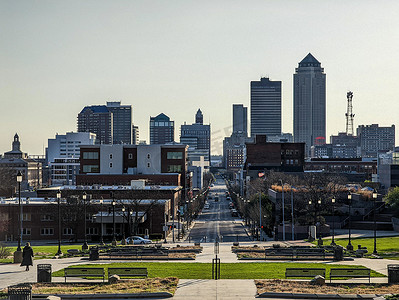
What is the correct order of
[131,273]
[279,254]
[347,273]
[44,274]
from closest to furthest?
[44,274]
[347,273]
[131,273]
[279,254]

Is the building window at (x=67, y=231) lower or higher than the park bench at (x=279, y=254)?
lower

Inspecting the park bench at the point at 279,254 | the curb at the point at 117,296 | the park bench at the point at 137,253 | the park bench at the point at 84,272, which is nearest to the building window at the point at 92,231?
the park bench at the point at 137,253

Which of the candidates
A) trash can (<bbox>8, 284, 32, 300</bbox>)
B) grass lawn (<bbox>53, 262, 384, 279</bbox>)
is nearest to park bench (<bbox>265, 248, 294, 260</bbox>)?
grass lawn (<bbox>53, 262, 384, 279</bbox>)

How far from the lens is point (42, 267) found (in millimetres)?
35094

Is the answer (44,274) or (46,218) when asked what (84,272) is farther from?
(46,218)

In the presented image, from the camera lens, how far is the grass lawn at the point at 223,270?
37.0m

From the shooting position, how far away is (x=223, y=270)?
1545 inches

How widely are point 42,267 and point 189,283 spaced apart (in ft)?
27.6

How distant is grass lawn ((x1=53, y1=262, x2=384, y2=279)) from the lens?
37000mm

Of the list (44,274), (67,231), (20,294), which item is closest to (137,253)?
(44,274)

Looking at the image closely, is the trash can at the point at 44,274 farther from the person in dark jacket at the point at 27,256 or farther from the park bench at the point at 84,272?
the person in dark jacket at the point at 27,256

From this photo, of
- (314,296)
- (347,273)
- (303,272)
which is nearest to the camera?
(314,296)

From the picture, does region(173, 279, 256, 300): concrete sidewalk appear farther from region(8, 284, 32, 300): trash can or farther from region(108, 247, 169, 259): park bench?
region(108, 247, 169, 259): park bench

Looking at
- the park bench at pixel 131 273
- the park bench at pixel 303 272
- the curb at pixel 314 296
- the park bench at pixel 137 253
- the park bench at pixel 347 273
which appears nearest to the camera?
the curb at pixel 314 296
